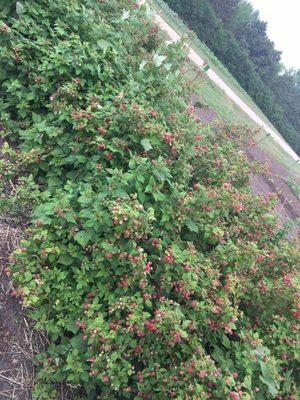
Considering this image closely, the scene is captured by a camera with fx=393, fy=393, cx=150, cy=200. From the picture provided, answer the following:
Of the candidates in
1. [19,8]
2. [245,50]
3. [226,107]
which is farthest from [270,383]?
[245,50]

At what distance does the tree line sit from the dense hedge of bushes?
72.6ft

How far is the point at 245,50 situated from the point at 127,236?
34.4 metres

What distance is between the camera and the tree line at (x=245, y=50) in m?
24.8

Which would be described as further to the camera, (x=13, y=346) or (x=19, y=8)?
(x=19, y=8)

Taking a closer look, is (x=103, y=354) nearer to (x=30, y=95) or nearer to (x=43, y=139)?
(x=43, y=139)

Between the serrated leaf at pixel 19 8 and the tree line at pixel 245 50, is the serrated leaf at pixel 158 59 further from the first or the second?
the tree line at pixel 245 50

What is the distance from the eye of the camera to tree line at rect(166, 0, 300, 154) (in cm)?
2476

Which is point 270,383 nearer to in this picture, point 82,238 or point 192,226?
point 192,226

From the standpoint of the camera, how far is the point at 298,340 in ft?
8.75

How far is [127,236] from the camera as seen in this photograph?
8.10 feet

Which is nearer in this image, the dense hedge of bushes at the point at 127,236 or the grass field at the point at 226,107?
the dense hedge of bushes at the point at 127,236

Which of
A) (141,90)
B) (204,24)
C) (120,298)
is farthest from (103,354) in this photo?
(204,24)

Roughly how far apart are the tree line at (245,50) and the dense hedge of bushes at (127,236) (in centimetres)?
2214

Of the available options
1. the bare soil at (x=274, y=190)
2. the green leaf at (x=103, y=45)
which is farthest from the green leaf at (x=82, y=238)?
the bare soil at (x=274, y=190)
